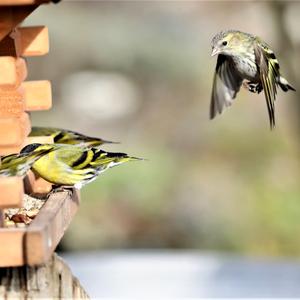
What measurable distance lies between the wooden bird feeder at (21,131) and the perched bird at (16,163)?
0.20ft

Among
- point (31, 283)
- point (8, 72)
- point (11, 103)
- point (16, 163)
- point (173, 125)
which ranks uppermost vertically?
point (8, 72)

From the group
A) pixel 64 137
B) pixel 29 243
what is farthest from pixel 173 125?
pixel 29 243

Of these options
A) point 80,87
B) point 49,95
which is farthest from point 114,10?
point 49,95

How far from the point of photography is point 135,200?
13.2 metres

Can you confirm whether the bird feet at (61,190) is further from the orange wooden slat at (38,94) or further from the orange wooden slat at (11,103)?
the orange wooden slat at (11,103)

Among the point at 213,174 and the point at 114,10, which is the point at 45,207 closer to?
the point at 213,174

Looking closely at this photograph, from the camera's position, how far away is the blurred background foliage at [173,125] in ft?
41.5

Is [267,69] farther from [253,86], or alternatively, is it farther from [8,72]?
[8,72]

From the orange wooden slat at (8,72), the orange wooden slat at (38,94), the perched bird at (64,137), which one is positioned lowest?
the perched bird at (64,137)

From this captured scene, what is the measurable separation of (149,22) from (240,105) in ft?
14.1

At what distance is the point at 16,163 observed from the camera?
5.13m

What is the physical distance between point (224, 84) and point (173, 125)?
1016 centimetres

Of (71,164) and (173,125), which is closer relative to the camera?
(71,164)

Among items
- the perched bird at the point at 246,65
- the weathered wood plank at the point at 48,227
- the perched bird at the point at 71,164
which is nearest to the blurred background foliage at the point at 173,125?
the perched bird at the point at 246,65
